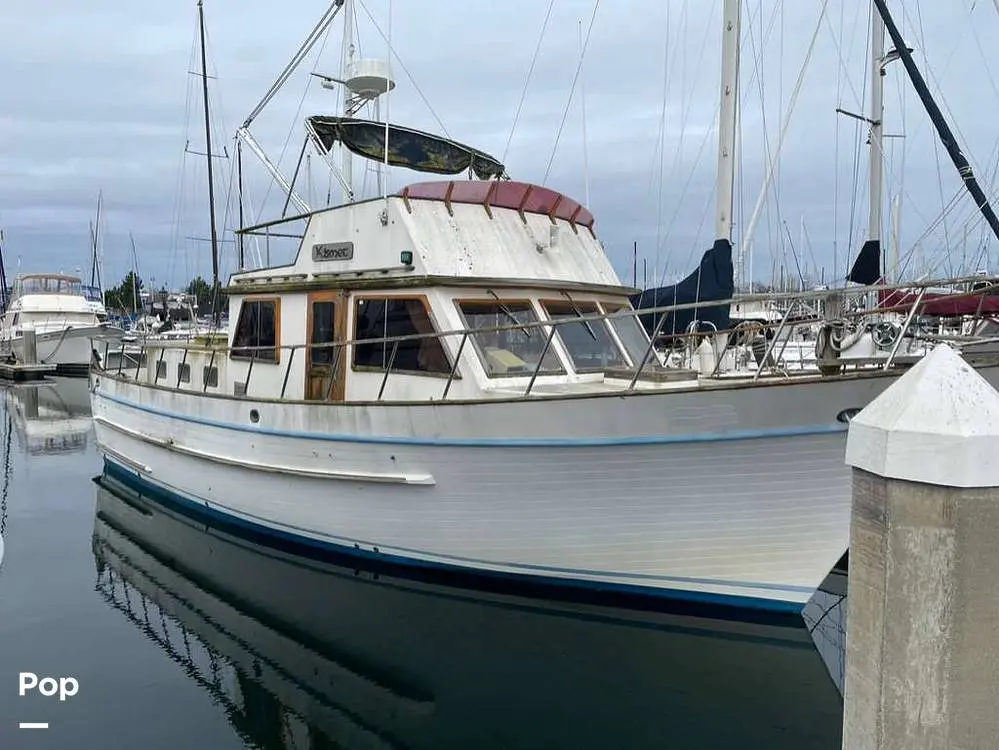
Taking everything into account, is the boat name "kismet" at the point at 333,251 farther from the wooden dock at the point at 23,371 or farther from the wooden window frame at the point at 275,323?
the wooden dock at the point at 23,371

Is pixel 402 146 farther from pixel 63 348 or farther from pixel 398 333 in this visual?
pixel 63 348

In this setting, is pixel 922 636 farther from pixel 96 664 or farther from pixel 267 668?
pixel 96 664

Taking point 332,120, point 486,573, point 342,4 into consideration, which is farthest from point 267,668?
point 342,4

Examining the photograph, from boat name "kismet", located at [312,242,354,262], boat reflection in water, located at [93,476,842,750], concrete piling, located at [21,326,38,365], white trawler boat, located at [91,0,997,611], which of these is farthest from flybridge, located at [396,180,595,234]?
concrete piling, located at [21,326,38,365]

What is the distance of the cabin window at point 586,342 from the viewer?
722 centimetres

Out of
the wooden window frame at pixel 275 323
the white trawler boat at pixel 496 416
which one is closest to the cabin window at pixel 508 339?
the white trawler boat at pixel 496 416

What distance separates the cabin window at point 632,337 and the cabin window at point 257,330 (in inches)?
148

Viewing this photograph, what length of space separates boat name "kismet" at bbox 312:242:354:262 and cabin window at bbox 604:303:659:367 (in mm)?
2782

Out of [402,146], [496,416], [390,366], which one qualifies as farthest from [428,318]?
[402,146]

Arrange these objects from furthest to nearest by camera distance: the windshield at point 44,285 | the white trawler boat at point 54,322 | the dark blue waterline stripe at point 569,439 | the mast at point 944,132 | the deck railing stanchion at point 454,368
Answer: the windshield at point 44,285 → the white trawler boat at point 54,322 → the mast at point 944,132 → the deck railing stanchion at point 454,368 → the dark blue waterline stripe at point 569,439

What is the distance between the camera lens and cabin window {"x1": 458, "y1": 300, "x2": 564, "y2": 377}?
270 inches

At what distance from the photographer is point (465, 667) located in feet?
19.2

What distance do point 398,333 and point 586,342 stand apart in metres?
1.84

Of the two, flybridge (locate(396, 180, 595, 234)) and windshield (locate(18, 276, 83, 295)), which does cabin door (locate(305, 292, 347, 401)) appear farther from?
windshield (locate(18, 276, 83, 295))
